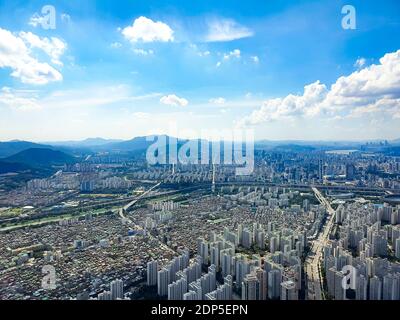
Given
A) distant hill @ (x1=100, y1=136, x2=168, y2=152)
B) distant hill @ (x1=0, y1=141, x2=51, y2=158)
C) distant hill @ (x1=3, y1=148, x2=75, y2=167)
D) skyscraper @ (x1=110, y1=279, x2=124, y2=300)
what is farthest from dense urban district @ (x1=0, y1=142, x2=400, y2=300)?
distant hill @ (x1=0, y1=141, x2=51, y2=158)

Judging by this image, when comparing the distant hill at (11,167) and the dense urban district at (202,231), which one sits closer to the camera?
the dense urban district at (202,231)

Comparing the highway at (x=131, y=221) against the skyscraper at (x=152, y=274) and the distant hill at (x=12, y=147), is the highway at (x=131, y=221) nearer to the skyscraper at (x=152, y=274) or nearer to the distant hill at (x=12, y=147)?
the skyscraper at (x=152, y=274)

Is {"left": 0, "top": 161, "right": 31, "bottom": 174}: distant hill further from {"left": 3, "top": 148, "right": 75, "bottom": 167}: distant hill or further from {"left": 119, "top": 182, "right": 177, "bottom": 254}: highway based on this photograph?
{"left": 119, "top": 182, "right": 177, "bottom": 254}: highway

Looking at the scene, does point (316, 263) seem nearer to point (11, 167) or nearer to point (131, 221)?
point (131, 221)

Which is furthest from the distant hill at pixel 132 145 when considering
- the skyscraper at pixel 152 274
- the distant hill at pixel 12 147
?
the skyscraper at pixel 152 274

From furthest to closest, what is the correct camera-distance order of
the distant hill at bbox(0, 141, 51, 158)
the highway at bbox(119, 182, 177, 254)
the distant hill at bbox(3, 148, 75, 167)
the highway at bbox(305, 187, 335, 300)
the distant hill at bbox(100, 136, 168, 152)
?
the distant hill at bbox(100, 136, 168, 152) → the distant hill at bbox(0, 141, 51, 158) → the distant hill at bbox(3, 148, 75, 167) → the highway at bbox(119, 182, 177, 254) → the highway at bbox(305, 187, 335, 300)

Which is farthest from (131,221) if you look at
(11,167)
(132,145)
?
(132,145)
